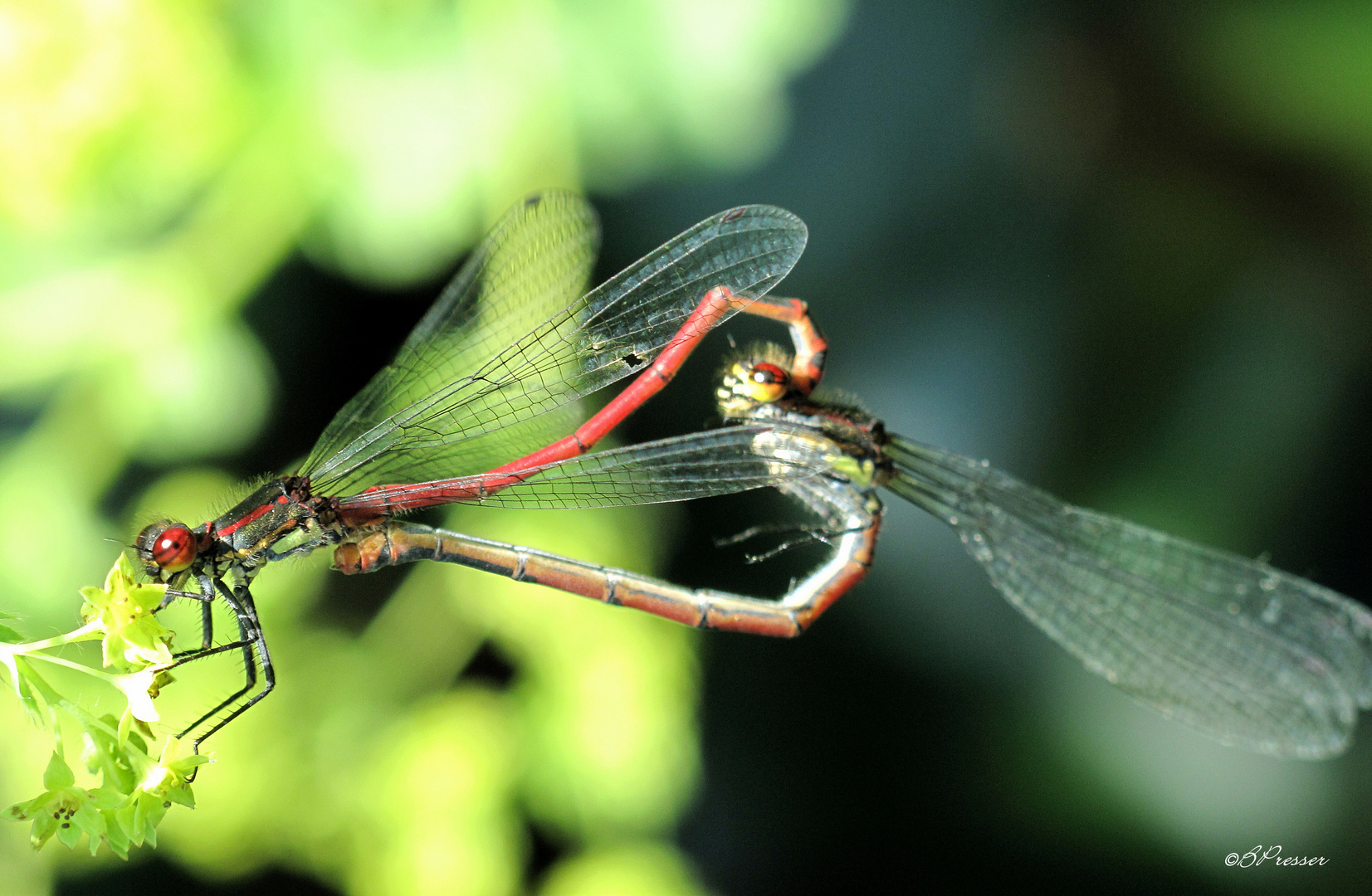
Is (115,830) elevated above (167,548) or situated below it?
below

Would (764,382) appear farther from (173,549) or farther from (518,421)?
(173,549)

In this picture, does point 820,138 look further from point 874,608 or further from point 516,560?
point 516,560

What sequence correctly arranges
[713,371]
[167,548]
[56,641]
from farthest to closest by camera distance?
[713,371] < [167,548] < [56,641]

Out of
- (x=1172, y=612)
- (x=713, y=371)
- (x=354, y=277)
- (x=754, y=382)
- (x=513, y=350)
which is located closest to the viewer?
(x=513, y=350)

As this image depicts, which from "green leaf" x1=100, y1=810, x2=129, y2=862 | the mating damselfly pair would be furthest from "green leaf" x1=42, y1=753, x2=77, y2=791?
the mating damselfly pair
